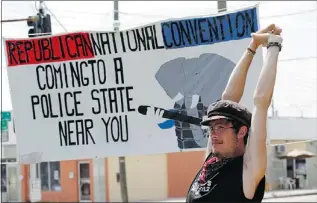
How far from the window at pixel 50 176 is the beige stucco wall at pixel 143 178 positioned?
2.34 meters

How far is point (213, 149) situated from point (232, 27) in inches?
128

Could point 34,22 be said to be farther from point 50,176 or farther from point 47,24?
point 50,176

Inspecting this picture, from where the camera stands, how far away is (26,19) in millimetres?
11984

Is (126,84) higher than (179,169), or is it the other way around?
(126,84)

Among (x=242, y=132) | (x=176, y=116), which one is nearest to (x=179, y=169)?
(x=176, y=116)

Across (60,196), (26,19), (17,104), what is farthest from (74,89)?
(60,196)

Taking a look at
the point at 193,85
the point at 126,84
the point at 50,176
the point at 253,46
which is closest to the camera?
the point at 253,46

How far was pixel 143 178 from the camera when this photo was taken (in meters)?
25.9

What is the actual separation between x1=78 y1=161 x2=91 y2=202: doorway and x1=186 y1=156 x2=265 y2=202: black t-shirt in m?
23.4

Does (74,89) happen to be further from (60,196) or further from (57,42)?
(60,196)

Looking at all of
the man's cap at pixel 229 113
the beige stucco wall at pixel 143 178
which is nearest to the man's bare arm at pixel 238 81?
the man's cap at pixel 229 113

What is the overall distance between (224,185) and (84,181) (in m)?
23.8

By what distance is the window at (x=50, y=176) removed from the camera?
A: 25969mm

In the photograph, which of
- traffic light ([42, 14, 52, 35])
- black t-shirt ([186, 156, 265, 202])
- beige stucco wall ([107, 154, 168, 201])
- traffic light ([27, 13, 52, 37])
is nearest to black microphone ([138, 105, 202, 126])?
black t-shirt ([186, 156, 265, 202])
